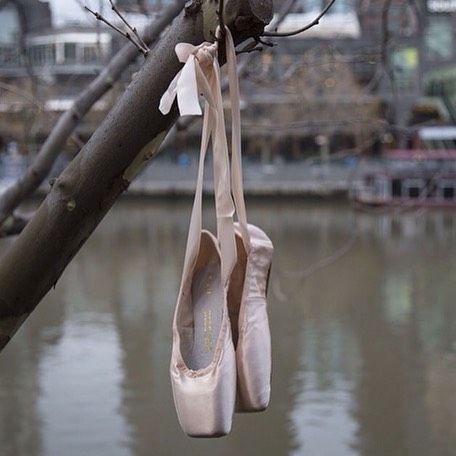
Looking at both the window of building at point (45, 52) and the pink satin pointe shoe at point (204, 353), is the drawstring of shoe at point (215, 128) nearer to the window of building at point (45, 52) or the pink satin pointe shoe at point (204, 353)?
the pink satin pointe shoe at point (204, 353)

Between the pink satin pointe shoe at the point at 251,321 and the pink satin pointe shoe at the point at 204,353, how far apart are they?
0.02 meters

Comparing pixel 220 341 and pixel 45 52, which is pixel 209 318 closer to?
pixel 220 341

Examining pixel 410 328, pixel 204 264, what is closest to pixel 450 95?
pixel 410 328

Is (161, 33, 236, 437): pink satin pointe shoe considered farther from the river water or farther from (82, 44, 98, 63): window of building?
(82, 44, 98, 63): window of building

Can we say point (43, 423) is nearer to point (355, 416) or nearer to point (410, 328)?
point (355, 416)

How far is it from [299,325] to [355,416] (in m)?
2.55

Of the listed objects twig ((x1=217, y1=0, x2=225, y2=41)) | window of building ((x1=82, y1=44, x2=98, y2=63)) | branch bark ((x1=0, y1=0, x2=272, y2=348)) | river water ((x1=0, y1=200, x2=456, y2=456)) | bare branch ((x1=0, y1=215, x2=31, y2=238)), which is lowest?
river water ((x1=0, y1=200, x2=456, y2=456))

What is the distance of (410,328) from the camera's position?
28.2ft

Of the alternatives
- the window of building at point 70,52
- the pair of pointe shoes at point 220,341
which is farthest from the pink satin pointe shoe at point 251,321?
the window of building at point 70,52

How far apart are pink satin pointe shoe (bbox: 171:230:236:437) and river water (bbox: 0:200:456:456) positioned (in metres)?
3.19

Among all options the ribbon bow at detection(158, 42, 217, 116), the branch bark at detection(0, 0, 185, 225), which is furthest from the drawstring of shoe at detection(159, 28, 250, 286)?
the branch bark at detection(0, 0, 185, 225)

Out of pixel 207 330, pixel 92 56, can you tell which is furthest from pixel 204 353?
pixel 92 56

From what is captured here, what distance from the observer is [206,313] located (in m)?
1.20

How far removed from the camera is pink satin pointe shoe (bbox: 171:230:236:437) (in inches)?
41.7
